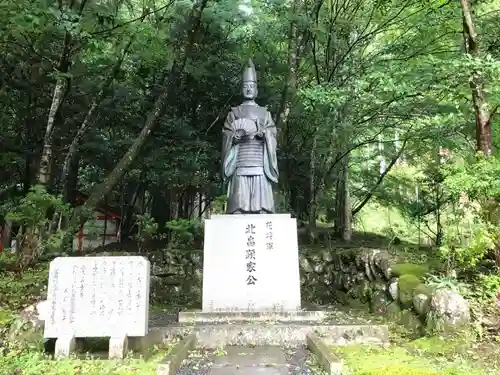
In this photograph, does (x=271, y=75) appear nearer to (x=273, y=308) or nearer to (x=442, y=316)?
(x=273, y=308)

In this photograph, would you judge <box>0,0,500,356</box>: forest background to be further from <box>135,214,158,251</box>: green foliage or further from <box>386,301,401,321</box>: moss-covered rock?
<box>386,301,401,321</box>: moss-covered rock

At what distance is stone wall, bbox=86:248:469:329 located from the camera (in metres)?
5.46

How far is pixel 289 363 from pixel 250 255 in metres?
2.26

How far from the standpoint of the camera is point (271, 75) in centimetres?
1177

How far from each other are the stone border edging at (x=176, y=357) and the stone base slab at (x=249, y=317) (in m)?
0.72

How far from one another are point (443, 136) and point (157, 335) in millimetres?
7962

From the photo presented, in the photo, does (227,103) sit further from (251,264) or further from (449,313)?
(449,313)

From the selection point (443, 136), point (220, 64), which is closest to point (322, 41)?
point (220, 64)

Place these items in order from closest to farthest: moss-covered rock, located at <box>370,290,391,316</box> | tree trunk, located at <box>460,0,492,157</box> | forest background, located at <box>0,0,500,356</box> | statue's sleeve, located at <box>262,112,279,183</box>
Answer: tree trunk, located at <box>460,0,492,157</box> → moss-covered rock, located at <box>370,290,391,316</box> → statue's sleeve, located at <box>262,112,279,183</box> → forest background, located at <box>0,0,500,356</box>

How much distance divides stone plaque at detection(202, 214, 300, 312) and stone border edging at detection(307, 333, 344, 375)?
50.0 inches

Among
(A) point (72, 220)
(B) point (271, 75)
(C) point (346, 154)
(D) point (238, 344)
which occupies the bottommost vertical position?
(D) point (238, 344)

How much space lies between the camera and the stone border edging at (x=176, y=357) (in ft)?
13.2

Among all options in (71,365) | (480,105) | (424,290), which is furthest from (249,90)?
(71,365)

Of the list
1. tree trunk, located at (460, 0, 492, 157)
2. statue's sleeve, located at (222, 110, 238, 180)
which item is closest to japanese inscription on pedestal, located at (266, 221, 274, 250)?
statue's sleeve, located at (222, 110, 238, 180)
